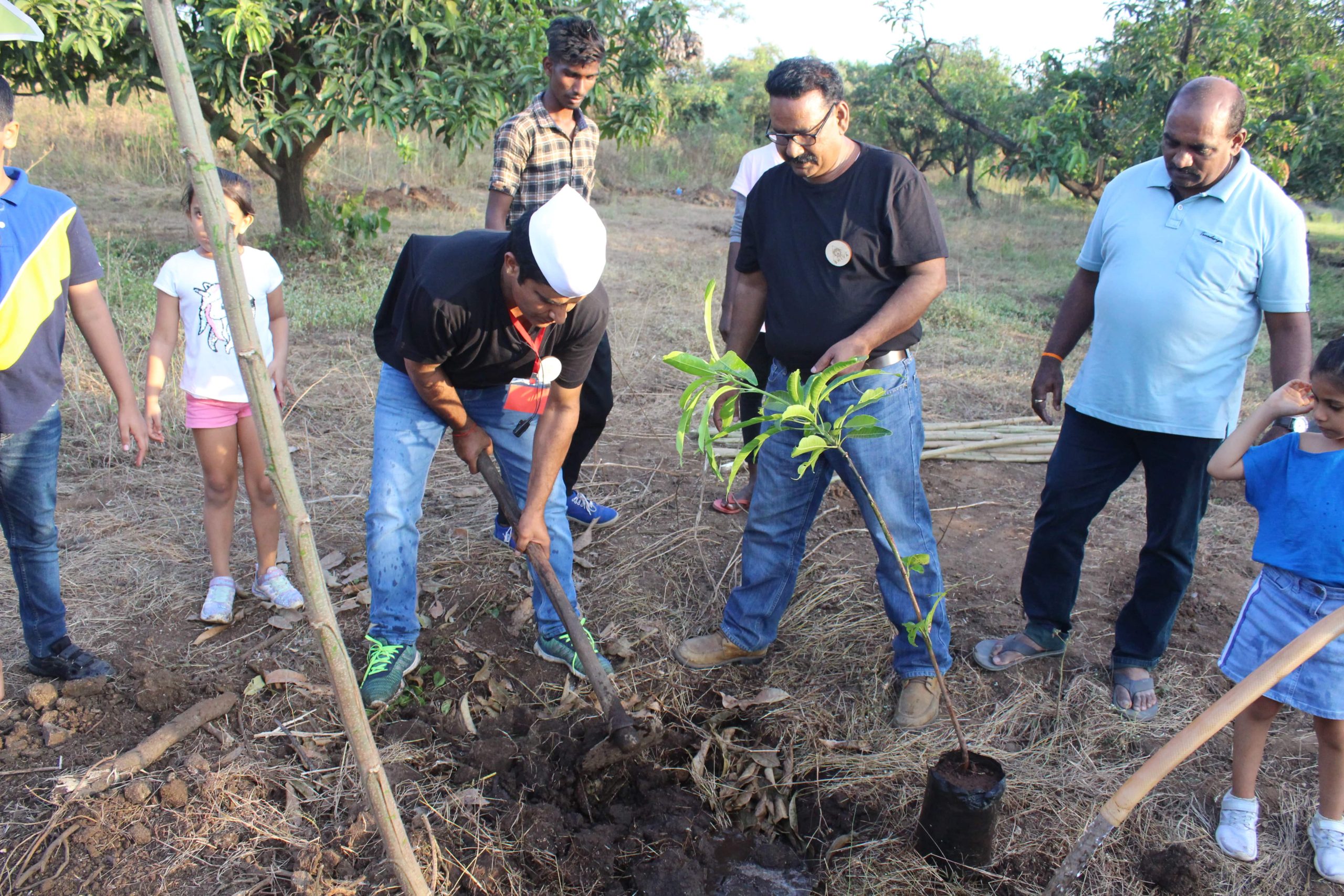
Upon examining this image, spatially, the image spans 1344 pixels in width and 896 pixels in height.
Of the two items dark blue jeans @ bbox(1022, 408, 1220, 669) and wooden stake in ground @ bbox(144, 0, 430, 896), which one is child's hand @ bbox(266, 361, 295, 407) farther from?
dark blue jeans @ bbox(1022, 408, 1220, 669)

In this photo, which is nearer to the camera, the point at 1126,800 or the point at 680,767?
the point at 1126,800

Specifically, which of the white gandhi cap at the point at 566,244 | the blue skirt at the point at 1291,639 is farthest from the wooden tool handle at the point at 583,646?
the blue skirt at the point at 1291,639

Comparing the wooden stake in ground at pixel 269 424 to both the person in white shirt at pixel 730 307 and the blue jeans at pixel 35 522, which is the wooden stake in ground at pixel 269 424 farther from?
the person in white shirt at pixel 730 307

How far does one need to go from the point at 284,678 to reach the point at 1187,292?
2991mm

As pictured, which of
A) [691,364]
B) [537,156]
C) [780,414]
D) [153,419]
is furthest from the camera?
[537,156]

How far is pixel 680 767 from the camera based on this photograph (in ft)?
8.39

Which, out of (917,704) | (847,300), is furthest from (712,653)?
(847,300)

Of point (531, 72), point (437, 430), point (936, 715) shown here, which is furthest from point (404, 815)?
point (531, 72)

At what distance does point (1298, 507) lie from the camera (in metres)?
2.15

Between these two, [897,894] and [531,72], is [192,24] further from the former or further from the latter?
[897,894]

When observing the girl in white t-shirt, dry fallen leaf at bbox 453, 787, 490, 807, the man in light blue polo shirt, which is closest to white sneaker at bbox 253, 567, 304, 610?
the girl in white t-shirt

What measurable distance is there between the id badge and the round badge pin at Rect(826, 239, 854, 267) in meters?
0.90

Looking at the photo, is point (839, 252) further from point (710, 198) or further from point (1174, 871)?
point (710, 198)

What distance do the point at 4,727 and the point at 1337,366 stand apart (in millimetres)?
3652
